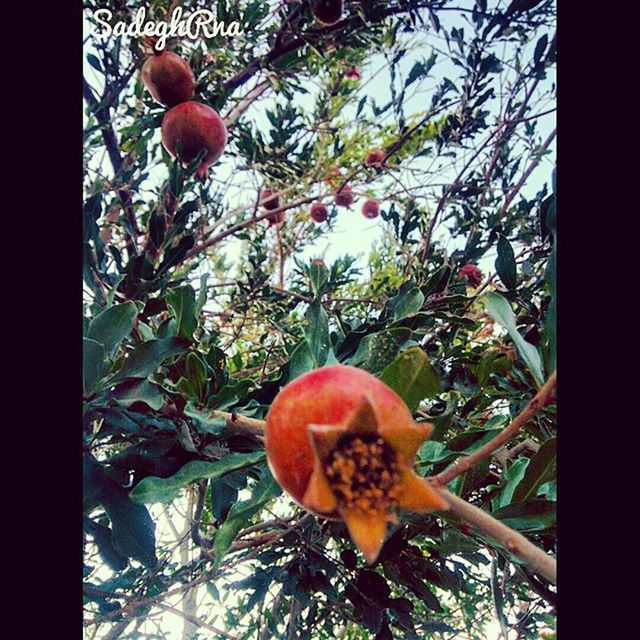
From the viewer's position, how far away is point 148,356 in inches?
23.9

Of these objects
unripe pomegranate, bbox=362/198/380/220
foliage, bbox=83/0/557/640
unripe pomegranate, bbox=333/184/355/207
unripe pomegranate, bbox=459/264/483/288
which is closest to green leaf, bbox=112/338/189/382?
foliage, bbox=83/0/557/640

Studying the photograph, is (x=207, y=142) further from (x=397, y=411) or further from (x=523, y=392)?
(x=397, y=411)

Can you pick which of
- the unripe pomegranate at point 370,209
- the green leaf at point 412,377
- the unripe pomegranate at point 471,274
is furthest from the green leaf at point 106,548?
the unripe pomegranate at point 370,209

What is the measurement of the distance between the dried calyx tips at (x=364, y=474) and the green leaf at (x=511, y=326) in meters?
0.22

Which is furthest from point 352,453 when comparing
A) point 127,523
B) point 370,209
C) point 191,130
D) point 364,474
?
point 370,209

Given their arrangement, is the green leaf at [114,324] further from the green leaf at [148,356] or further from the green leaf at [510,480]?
the green leaf at [510,480]

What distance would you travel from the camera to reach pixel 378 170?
7.56 ft

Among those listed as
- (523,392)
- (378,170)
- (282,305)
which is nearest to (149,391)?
(523,392)

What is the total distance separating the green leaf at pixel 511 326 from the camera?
1.61 feet

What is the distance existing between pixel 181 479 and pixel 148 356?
5.9 inches

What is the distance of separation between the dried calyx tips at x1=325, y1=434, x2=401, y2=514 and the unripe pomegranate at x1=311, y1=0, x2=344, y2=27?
1.47 meters

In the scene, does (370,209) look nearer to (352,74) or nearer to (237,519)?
(352,74)
